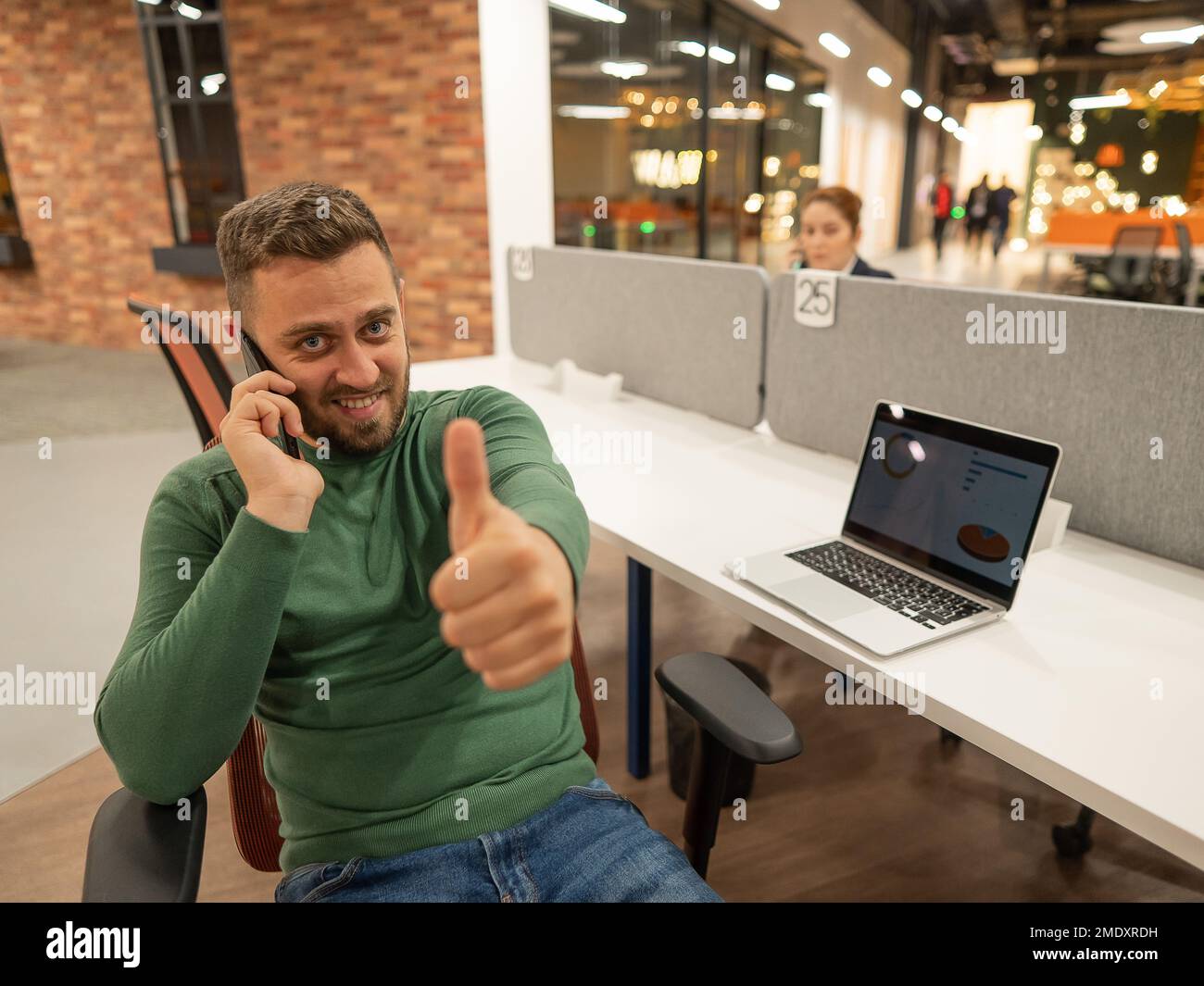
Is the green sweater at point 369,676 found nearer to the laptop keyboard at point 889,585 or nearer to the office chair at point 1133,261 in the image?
the laptop keyboard at point 889,585

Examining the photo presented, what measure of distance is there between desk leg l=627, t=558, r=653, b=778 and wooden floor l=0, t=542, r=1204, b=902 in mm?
72

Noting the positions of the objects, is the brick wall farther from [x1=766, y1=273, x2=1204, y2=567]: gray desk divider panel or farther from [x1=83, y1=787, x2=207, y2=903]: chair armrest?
[x1=83, y1=787, x2=207, y2=903]: chair armrest

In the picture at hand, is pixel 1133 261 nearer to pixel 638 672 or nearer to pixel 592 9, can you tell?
pixel 592 9

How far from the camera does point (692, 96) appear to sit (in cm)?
617

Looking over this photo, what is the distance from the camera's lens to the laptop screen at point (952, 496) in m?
1.13

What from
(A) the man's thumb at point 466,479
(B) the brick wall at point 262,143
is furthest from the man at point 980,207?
(A) the man's thumb at point 466,479

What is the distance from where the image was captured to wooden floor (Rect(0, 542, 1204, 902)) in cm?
156

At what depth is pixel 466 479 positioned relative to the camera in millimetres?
524

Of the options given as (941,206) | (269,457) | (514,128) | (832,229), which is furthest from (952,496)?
(941,206)

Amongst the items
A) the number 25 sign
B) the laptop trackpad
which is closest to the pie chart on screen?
the laptop trackpad

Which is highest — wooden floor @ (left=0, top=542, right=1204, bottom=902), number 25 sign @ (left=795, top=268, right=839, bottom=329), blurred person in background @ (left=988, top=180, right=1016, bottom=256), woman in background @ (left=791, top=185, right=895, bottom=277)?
blurred person in background @ (left=988, top=180, right=1016, bottom=256)

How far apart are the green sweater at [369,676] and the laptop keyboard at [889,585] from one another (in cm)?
49

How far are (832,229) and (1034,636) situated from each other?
182 centimetres
